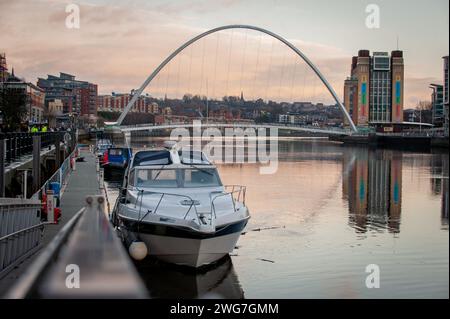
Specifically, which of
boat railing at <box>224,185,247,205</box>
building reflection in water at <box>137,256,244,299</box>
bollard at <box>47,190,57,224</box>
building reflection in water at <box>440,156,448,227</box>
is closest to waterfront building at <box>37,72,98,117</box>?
building reflection in water at <box>440,156,448,227</box>

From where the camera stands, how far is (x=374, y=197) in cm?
2302

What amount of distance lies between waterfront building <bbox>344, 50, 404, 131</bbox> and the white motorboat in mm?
128440

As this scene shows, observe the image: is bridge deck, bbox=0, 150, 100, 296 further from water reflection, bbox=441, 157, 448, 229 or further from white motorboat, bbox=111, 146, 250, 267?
water reflection, bbox=441, 157, 448, 229

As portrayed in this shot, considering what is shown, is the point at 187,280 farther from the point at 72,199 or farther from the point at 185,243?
the point at 72,199

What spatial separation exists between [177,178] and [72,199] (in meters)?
6.06

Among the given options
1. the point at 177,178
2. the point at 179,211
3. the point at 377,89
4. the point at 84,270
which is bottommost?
the point at 179,211

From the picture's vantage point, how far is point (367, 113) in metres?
140

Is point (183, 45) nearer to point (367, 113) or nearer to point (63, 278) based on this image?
point (367, 113)

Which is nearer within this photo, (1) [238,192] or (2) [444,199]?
(1) [238,192]

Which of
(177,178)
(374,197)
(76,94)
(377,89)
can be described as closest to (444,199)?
(374,197)

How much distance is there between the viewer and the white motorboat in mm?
9406

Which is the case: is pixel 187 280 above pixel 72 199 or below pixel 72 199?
below

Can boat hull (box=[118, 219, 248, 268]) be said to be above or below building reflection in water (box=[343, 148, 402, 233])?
above

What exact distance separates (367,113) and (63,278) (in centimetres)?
14230
